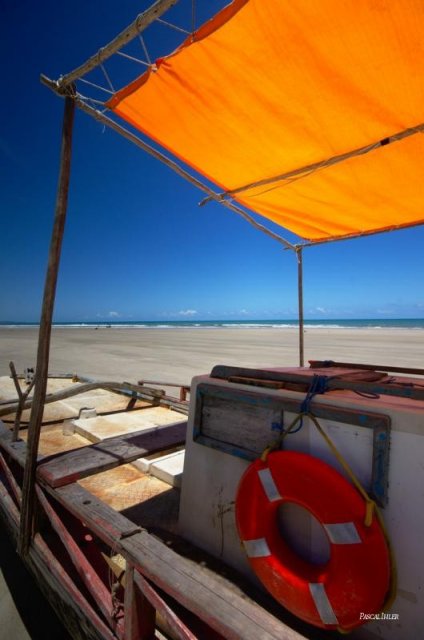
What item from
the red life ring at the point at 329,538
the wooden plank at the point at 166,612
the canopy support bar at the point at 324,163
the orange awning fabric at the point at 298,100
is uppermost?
the orange awning fabric at the point at 298,100

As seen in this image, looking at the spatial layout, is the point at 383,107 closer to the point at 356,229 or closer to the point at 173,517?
the point at 356,229

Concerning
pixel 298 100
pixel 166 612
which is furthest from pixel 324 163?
pixel 166 612

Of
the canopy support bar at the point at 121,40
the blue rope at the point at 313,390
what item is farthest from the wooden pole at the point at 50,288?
the blue rope at the point at 313,390

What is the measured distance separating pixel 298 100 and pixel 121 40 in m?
1.17

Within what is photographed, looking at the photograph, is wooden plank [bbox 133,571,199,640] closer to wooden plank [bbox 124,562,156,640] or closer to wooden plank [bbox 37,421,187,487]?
wooden plank [bbox 124,562,156,640]

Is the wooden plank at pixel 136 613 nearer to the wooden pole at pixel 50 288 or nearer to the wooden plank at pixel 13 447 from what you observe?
the wooden pole at pixel 50 288

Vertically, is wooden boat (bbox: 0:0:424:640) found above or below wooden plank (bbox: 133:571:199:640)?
above

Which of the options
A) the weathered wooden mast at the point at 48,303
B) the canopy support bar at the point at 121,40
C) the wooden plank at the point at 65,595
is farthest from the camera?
the weathered wooden mast at the point at 48,303

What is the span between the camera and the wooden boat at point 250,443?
4.52 feet

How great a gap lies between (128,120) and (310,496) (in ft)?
9.10

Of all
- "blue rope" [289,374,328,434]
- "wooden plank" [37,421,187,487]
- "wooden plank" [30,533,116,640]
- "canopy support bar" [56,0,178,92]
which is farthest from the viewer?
"wooden plank" [37,421,187,487]

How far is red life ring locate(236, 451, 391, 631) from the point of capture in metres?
1.29

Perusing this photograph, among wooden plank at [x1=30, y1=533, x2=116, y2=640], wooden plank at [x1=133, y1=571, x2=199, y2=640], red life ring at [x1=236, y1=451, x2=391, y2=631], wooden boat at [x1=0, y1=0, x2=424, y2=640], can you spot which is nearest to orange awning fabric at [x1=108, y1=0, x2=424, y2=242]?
wooden boat at [x1=0, y1=0, x2=424, y2=640]

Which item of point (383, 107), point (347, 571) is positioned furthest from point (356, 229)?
point (347, 571)
